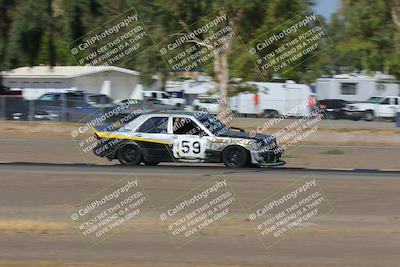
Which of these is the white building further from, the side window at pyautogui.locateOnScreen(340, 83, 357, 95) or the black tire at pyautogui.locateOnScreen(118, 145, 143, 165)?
the black tire at pyautogui.locateOnScreen(118, 145, 143, 165)

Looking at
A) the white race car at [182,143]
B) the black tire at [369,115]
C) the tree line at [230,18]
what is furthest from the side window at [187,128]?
the black tire at [369,115]

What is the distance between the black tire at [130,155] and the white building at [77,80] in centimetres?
3296

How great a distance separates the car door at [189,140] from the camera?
18.7 m

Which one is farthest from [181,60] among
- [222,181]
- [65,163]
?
[222,181]

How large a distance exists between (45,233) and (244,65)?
82.1 ft

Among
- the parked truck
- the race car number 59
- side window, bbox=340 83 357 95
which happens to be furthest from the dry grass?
side window, bbox=340 83 357 95

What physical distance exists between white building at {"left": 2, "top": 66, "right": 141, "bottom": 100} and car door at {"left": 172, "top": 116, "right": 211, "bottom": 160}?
33.3m

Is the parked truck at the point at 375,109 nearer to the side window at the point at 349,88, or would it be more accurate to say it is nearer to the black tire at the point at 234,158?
the side window at the point at 349,88

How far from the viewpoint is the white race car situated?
1862cm

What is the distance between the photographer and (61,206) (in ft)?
43.8

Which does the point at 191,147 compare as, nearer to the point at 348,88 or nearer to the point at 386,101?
the point at 386,101

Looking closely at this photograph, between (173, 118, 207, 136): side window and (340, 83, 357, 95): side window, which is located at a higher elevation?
(173, 118, 207, 136): side window

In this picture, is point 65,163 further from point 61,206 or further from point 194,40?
point 194,40

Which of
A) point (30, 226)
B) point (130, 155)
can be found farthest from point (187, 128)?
point (30, 226)
